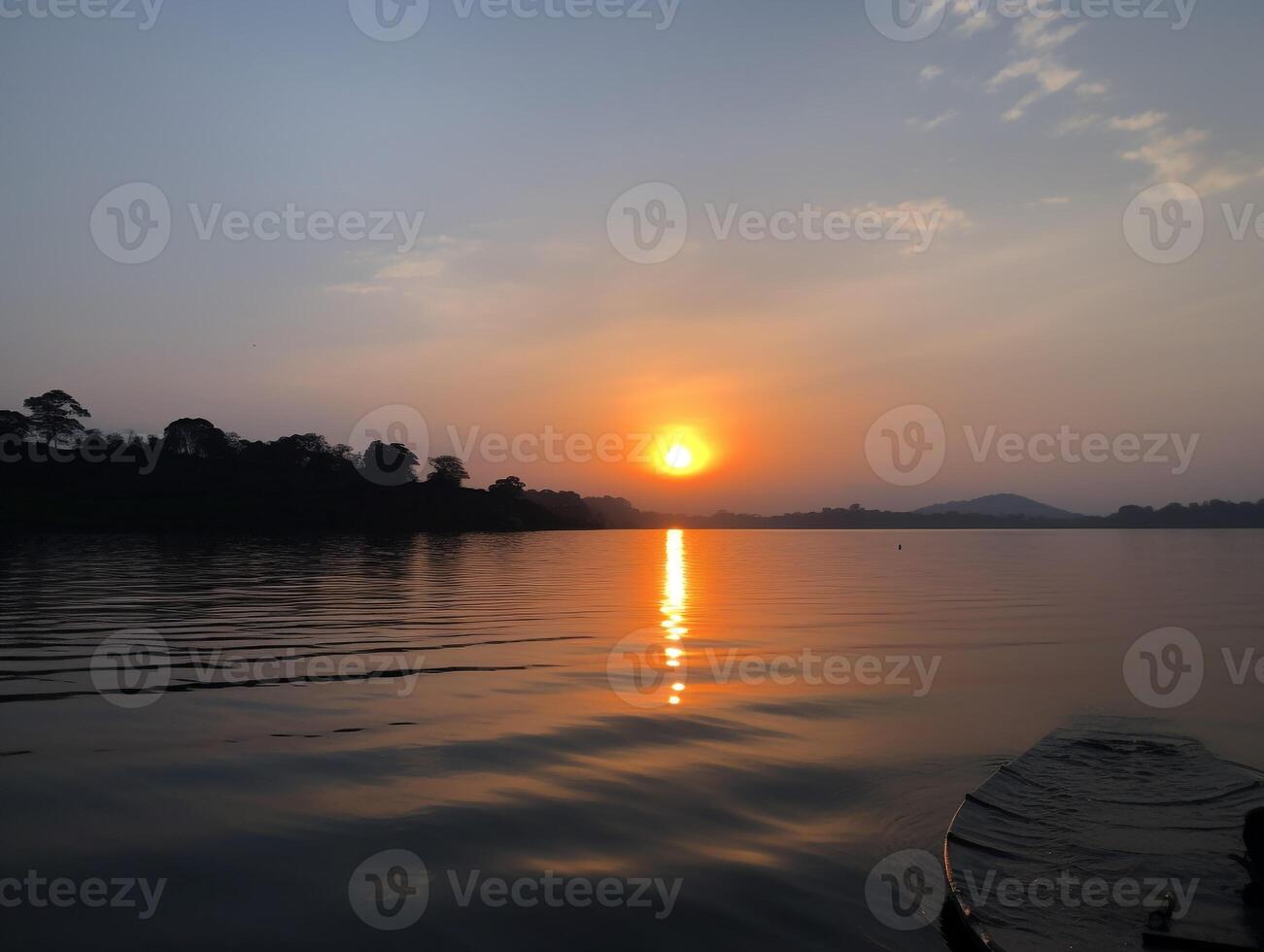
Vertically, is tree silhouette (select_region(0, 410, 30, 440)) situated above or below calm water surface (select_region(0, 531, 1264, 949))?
above

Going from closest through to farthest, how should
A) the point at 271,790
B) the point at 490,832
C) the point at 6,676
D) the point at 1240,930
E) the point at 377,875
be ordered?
1. the point at 1240,930
2. the point at 377,875
3. the point at 490,832
4. the point at 271,790
5. the point at 6,676

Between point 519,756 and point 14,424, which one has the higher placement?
point 14,424

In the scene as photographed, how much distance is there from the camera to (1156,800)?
11.6 meters

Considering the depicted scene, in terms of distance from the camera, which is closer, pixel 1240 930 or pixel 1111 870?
pixel 1240 930

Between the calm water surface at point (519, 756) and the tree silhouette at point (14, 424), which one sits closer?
the calm water surface at point (519, 756)

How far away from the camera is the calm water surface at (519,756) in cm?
780

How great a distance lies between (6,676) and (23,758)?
8276mm

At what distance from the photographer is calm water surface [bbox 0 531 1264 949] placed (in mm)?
7805

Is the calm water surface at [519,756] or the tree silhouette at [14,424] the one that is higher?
the tree silhouette at [14,424]

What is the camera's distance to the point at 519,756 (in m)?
13.3

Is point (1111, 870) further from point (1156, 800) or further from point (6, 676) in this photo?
point (6, 676)

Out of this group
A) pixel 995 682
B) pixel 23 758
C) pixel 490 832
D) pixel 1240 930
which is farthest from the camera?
pixel 995 682

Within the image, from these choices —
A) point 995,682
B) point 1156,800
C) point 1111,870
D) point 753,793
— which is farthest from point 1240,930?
point 995,682

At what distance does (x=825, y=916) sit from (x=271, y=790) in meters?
7.90
